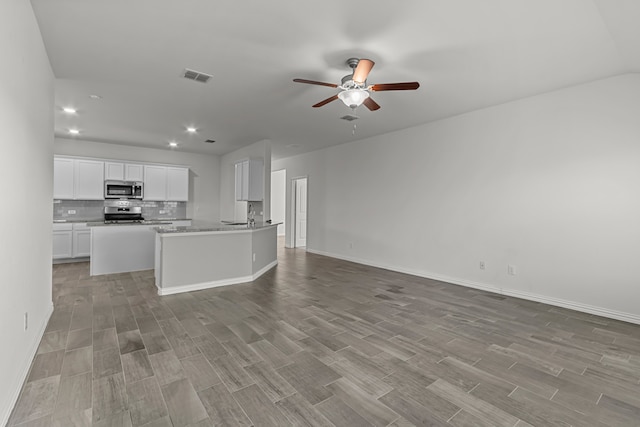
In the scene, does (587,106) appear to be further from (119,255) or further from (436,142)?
(119,255)

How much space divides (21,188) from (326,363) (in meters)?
2.61

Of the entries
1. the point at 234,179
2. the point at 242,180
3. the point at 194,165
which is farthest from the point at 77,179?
the point at 242,180

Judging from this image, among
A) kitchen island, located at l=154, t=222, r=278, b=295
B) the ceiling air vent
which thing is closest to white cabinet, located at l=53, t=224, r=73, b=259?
kitchen island, located at l=154, t=222, r=278, b=295

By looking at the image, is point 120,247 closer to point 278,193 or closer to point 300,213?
point 300,213

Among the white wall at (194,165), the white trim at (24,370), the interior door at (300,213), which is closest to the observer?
the white trim at (24,370)

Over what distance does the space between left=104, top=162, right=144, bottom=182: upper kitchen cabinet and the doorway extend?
3.87 metres

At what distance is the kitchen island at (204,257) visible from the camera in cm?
430

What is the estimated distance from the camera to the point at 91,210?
23.2 feet

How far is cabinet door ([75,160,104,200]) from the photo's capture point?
663cm

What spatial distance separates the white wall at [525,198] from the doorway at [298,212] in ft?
9.73

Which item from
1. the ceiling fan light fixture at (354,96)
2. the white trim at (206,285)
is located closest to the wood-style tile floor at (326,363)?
the white trim at (206,285)

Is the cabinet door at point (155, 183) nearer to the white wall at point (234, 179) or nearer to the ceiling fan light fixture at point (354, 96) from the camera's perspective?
the white wall at point (234, 179)

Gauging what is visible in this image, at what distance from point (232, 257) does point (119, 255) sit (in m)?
2.33

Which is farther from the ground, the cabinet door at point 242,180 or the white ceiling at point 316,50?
the white ceiling at point 316,50
